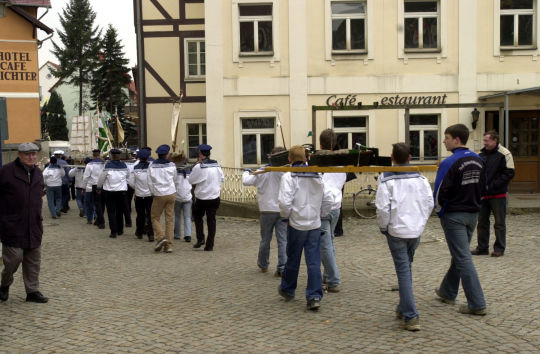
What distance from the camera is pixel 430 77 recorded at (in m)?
18.6

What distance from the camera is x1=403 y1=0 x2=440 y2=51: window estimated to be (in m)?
A: 18.7

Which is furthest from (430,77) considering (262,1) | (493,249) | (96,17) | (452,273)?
(96,17)

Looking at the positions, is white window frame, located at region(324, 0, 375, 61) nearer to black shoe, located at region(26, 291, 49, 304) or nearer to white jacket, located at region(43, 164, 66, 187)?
white jacket, located at region(43, 164, 66, 187)

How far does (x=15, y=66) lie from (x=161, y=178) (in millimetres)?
26331

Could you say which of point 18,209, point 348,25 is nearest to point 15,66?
point 348,25

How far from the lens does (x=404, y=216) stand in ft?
20.1

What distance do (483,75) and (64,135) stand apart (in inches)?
2423

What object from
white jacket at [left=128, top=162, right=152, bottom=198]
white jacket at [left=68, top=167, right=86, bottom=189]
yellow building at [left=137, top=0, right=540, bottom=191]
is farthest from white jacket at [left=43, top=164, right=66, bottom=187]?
white jacket at [left=128, top=162, right=152, bottom=198]

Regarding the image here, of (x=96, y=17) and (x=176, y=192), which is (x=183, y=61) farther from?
(x=96, y=17)

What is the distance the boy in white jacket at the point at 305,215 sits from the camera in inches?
273

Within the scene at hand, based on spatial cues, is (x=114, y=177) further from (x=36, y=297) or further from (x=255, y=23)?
(x=255, y=23)

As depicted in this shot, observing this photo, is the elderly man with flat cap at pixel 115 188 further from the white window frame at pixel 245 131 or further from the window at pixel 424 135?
the window at pixel 424 135

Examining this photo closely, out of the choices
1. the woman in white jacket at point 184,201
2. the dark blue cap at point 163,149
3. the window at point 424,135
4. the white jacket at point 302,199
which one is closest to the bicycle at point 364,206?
the window at point 424,135

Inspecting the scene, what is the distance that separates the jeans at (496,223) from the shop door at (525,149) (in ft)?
31.2
